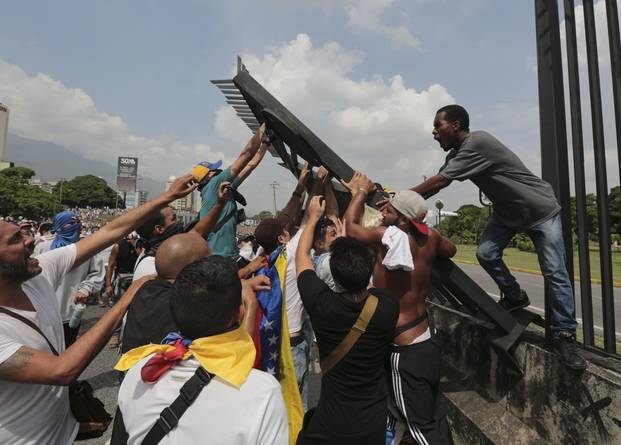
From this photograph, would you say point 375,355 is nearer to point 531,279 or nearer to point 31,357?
point 31,357

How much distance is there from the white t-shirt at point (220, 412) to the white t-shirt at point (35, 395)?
2.11ft

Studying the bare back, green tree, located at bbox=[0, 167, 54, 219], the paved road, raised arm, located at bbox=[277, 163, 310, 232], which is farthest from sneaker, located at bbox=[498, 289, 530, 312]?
green tree, located at bbox=[0, 167, 54, 219]

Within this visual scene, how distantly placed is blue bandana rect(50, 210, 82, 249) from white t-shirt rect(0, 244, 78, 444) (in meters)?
3.83

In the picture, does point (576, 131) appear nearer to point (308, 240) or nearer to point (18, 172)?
point (308, 240)

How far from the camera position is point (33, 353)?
1.42 metres

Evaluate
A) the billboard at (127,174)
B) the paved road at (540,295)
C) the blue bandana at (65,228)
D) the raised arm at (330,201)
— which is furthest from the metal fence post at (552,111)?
the billboard at (127,174)

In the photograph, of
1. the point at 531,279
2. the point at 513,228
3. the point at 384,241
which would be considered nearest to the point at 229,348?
the point at 384,241

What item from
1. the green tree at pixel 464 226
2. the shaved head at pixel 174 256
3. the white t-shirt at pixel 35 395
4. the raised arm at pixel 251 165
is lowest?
the white t-shirt at pixel 35 395

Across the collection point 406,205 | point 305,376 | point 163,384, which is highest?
point 406,205

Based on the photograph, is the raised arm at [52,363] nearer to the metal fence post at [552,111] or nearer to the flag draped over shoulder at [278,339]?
the flag draped over shoulder at [278,339]

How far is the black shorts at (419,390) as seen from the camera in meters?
2.44

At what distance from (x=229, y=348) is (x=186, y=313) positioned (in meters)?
0.20

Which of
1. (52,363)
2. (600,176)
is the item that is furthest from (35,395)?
(600,176)

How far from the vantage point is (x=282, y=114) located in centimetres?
270
